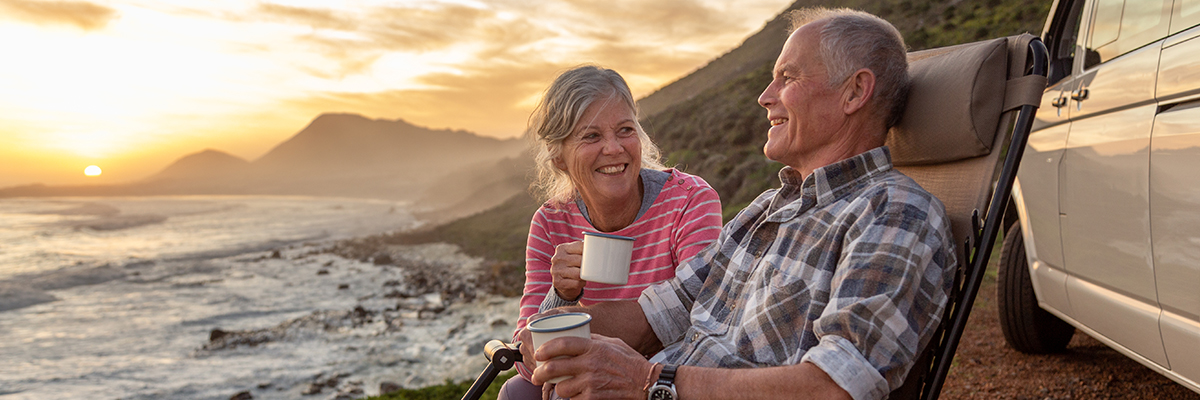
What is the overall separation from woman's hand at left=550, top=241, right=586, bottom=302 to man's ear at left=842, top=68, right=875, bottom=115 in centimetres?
100

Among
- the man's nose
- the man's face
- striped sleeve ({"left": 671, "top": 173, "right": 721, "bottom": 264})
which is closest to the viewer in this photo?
the man's face

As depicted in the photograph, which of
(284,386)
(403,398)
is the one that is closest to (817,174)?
(403,398)

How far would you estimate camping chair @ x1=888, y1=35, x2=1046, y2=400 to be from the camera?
5.33 feet

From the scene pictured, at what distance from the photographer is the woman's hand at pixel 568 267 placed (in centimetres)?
222

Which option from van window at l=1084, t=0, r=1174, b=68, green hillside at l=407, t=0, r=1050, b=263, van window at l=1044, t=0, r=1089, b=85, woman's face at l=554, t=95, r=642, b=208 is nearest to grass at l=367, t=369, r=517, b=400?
green hillside at l=407, t=0, r=1050, b=263

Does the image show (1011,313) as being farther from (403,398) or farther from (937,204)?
(403,398)

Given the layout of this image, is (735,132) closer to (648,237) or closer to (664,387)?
(648,237)

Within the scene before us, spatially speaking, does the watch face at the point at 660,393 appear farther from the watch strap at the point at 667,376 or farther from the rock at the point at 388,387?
the rock at the point at 388,387

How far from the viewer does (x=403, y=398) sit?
19.3 feet

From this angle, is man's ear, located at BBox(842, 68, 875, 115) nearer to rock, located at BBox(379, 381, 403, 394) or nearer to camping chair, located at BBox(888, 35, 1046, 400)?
camping chair, located at BBox(888, 35, 1046, 400)

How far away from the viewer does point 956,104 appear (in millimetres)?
1797

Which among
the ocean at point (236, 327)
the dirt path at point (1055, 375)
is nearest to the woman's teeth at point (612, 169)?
the dirt path at point (1055, 375)

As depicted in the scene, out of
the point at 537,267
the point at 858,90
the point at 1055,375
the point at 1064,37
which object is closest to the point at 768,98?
the point at 858,90

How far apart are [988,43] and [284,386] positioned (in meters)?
8.86
